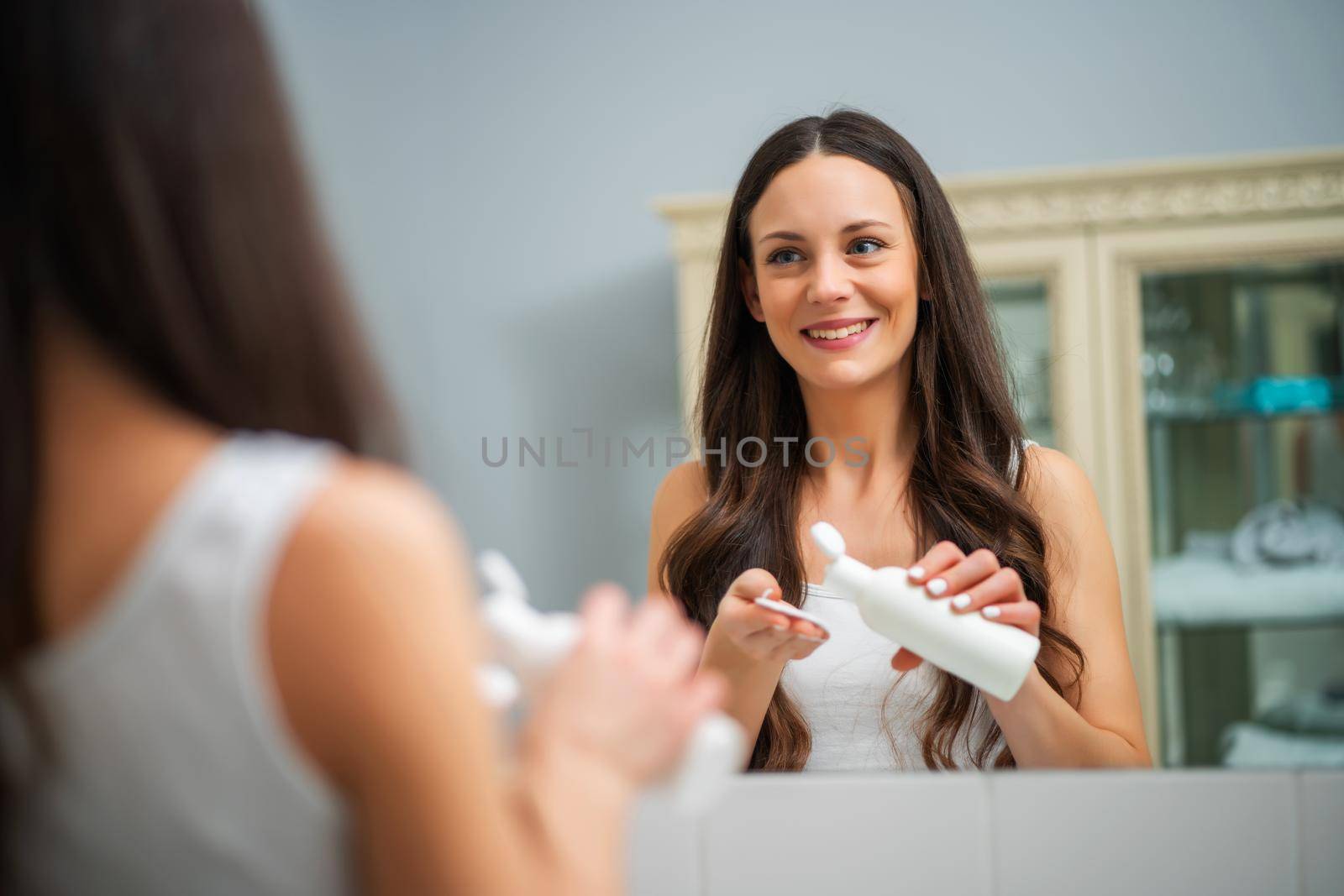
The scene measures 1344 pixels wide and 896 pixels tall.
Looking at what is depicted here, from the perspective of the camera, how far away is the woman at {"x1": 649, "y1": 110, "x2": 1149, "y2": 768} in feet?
2.05

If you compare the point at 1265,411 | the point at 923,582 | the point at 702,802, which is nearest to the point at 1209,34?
the point at 1265,411

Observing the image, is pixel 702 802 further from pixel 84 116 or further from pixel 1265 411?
pixel 1265 411

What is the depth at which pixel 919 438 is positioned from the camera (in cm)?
68

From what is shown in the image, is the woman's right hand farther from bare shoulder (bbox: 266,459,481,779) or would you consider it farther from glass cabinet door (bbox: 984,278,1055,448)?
bare shoulder (bbox: 266,459,481,779)

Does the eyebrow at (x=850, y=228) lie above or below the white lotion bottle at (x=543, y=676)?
above

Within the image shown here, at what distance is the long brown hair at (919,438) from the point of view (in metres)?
0.64

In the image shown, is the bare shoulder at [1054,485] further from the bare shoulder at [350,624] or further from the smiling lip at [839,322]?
the bare shoulder at [350,624]

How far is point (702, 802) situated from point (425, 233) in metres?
0.53

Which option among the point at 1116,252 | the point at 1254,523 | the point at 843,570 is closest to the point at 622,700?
the point at 843,570

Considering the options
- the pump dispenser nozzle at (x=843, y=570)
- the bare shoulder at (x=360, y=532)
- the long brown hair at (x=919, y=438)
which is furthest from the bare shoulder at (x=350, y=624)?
the long brown hair at (x=919, y=438)

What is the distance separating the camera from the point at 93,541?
257mm

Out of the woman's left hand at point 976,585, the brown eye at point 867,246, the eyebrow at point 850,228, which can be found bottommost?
the woman's left hand at point 976,585

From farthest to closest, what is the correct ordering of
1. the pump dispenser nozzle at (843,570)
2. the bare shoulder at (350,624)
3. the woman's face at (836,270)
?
1. the woman's face at (836,270)
2. the pump dispenser nozzle at (843,570)
3. the bare shoulder at (350,624)

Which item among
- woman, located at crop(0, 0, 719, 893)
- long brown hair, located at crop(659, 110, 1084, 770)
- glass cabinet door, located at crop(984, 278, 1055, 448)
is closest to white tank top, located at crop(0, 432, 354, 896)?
woman, located at crop(0, 0, 719, 893)
